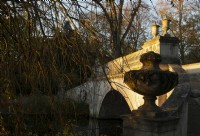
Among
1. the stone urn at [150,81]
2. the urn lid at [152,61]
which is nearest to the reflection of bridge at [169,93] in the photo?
the stone urn at [150,81]

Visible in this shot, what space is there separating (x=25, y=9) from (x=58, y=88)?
1.91ft

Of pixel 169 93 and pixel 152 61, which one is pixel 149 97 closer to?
pixel 152 61

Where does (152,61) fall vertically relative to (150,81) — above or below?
above

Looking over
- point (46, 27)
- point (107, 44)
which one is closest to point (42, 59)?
point (46, 27)

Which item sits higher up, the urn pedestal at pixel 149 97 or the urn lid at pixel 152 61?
the urn lid at pixel 152 61

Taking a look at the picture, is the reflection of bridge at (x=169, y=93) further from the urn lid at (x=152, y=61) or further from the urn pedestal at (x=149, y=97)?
the urn lid at (x=152, y=61)

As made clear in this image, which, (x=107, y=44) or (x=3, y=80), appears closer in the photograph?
(x=3, y=80)

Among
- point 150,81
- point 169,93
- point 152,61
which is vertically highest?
point 152,61

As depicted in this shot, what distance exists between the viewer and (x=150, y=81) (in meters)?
4.28

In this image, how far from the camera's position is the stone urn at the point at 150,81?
4.28 m

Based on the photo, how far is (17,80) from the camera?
2.44 meters

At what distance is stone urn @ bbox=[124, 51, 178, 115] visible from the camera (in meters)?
4.28

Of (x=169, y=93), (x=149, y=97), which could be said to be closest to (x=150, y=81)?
(x=149, y=97)

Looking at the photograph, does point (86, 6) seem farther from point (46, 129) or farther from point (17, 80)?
point (46, 129)
